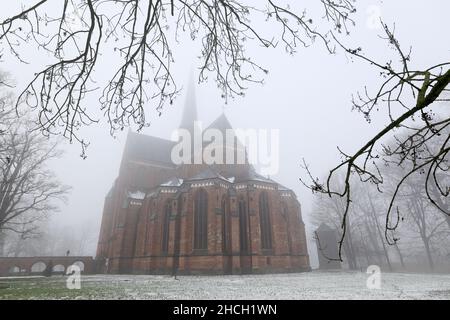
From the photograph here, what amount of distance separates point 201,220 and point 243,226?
3745 mm

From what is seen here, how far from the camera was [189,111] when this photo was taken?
42.2m

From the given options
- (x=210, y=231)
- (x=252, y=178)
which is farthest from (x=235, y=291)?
(x=252, y=178)

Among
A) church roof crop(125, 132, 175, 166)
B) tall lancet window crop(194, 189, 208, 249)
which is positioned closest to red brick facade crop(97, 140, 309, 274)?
tall lancet window crop(194, 189, 208, 249)

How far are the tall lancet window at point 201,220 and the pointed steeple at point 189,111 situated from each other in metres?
18.6

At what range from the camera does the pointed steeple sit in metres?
40.5

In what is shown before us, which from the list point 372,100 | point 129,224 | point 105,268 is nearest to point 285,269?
point 129,224

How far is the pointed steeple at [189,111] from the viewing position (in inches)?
1594

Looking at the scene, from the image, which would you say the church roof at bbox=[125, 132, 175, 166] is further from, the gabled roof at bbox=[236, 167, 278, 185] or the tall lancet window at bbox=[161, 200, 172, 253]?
the gabled roof at bbox=[236, 167, 278, 185]

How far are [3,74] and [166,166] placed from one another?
20.3 metres

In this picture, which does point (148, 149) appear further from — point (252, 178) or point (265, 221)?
point (265, 221)

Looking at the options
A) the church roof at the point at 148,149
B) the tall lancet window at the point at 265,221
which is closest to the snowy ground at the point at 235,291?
the tall lancet window at the point at 265,221

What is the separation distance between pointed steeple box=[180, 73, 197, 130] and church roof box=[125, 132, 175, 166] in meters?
4.24

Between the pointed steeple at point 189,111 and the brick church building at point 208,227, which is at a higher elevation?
the pointed steeple at point 189,111

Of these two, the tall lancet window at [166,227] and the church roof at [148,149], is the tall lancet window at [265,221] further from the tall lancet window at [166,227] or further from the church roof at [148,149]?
the church roof at [148,149]
